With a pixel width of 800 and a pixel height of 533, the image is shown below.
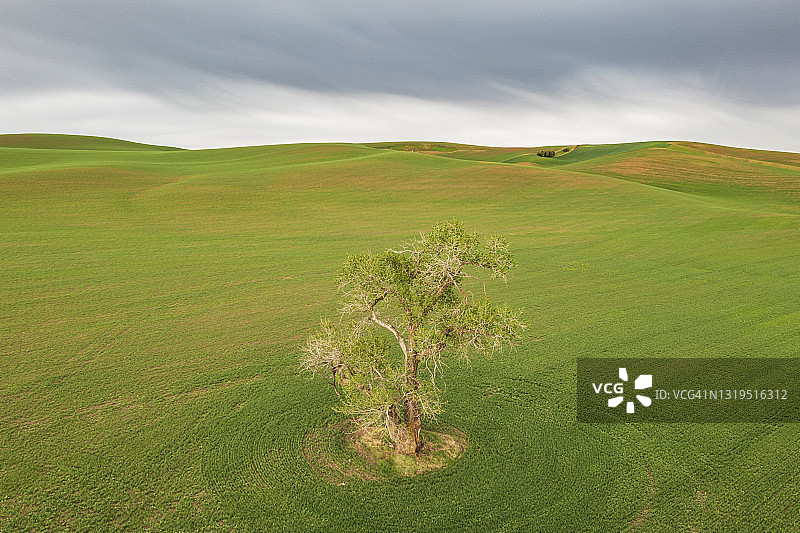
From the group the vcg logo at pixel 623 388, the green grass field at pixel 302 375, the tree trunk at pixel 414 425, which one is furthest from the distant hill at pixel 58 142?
the vcg logo at pixel 623 388

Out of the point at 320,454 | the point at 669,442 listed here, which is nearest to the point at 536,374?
the point at 669,442

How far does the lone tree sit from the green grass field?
6.04ft

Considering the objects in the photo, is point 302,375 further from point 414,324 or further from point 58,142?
point 58,142

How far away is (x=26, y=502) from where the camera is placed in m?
10.7

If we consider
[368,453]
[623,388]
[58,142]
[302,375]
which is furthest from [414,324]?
[58,142]

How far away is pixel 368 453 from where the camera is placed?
12953mm

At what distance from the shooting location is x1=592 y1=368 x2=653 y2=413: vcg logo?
15307 millimetres

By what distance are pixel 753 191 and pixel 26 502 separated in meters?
85.1

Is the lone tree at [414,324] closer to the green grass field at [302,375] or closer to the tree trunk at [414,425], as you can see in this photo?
the tree trunk at [414,425]

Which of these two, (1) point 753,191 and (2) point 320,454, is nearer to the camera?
(2) point 320,454

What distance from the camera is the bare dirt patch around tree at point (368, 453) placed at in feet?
39.8

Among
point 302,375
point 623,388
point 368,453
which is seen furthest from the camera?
point 302,375

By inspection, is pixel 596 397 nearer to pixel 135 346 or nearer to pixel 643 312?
pixel 643 312

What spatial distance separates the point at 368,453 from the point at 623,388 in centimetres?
905
